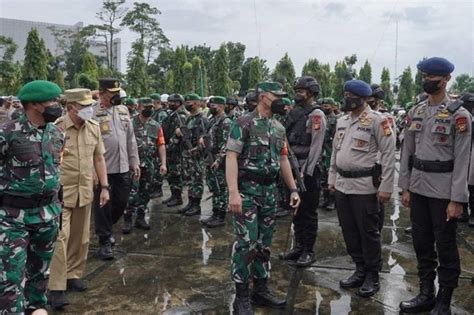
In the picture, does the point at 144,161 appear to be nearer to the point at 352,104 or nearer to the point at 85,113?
the point at 85,113

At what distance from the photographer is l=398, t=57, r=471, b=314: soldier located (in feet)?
11.2

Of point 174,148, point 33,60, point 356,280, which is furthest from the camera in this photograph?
point 33,60

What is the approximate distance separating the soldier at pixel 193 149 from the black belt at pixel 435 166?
155 inches

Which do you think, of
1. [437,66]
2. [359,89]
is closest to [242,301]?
[359,89]

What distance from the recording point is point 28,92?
9.33 feet

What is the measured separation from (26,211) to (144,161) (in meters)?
3.73

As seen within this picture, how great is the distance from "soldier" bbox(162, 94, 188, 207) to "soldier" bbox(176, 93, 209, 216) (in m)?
0.32

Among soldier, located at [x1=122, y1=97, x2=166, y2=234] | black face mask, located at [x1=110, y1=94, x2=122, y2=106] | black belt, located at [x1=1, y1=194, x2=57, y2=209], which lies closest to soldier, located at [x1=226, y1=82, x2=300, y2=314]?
black belt, located at [x1=1, y1=194, x2=57, y2=209]

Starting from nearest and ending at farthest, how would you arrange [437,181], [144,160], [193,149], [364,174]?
[437,181]
[364,174]
[144,160]
[193,149]

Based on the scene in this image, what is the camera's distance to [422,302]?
145 inches

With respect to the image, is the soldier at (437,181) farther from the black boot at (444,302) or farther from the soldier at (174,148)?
the soldier at (174,148)

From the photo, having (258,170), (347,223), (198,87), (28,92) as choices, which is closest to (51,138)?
(28,92)

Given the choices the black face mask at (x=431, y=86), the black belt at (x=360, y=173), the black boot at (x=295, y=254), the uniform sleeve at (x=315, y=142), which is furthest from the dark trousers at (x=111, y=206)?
the black face mask at (x=431, y=86)

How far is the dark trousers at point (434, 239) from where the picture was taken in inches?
138
